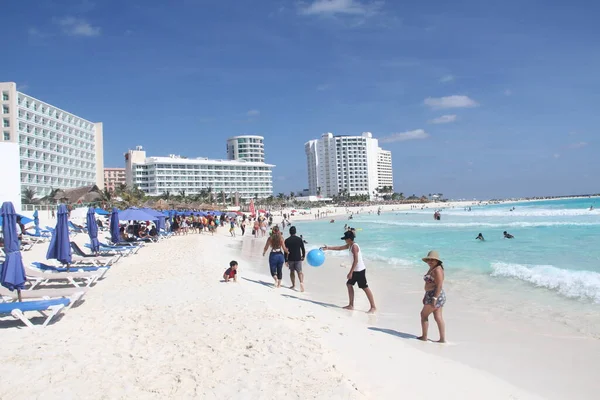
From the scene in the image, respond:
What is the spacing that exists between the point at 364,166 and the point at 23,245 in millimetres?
142867

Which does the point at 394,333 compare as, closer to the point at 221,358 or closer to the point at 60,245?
the point at 221,358

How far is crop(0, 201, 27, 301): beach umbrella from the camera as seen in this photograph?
6.75 m

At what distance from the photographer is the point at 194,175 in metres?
108

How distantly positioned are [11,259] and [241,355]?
15.2 ft

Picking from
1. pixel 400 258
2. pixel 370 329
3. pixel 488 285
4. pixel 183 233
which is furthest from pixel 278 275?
pixel 183 233

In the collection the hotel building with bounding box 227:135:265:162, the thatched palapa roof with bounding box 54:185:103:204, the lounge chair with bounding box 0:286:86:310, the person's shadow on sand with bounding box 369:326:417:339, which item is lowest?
the person's shadow on sand with bounding box 369:326:417:339

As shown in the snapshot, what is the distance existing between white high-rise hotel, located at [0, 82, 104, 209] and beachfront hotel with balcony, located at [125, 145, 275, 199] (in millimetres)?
28341

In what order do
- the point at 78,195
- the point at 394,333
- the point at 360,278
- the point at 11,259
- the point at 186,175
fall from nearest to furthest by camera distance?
1. the point at 394,333
2. the point at 11,259
3. the point at 360,278
4. the point at 78,195
5. the point at 186,175

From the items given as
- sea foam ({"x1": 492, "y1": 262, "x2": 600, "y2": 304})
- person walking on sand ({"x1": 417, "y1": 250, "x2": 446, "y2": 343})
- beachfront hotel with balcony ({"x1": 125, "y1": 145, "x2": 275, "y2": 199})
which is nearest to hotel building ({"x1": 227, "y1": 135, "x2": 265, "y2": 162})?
beachfront hotel with balcony ({"x1": 125, "y1": 145, "x2": 275, "y2": 199})

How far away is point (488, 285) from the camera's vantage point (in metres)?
10.4

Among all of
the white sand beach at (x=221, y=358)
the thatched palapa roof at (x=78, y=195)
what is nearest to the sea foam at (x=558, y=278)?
the white sand beach at (x=221, y=358)

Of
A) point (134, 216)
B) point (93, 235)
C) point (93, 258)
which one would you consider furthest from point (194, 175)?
point (93, 258)

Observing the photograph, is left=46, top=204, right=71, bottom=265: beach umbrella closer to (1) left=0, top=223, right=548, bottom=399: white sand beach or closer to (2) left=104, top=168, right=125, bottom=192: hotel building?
(1) left=0, top=223, right=548, bottom=399: white sand beach

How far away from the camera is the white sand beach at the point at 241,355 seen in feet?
13.0
